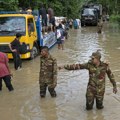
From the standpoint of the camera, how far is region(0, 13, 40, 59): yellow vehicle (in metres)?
16.3

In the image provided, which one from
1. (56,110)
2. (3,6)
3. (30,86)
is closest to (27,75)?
(30,86)

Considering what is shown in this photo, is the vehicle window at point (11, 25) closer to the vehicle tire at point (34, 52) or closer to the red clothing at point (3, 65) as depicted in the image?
the vehicle tire at point (34, 52)

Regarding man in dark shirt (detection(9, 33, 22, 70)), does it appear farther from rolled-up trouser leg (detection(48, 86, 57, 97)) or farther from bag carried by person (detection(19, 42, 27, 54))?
rolled-up trouser leg (detection(48, 86, 57, 97))

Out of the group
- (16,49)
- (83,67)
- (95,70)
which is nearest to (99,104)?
(95,70)

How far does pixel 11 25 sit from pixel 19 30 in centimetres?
50

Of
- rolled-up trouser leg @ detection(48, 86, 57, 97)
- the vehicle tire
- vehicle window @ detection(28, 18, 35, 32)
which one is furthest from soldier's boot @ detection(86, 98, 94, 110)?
vehicle window @ detection(28, 18, 35, 32)

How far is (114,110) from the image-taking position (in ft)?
29.7

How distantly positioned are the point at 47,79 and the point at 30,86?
1.97 meters

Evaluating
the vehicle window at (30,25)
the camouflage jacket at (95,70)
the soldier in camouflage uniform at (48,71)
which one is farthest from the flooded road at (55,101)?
the vehicle window at (30,25)

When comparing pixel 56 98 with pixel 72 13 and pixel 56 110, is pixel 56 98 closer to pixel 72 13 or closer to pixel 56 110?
pixel 56 110

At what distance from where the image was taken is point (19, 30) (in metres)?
16.7

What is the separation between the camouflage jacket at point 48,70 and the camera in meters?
9.84

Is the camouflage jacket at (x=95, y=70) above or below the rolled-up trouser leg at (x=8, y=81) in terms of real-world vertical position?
above

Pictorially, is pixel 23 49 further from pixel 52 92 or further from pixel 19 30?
pixel 52 92
